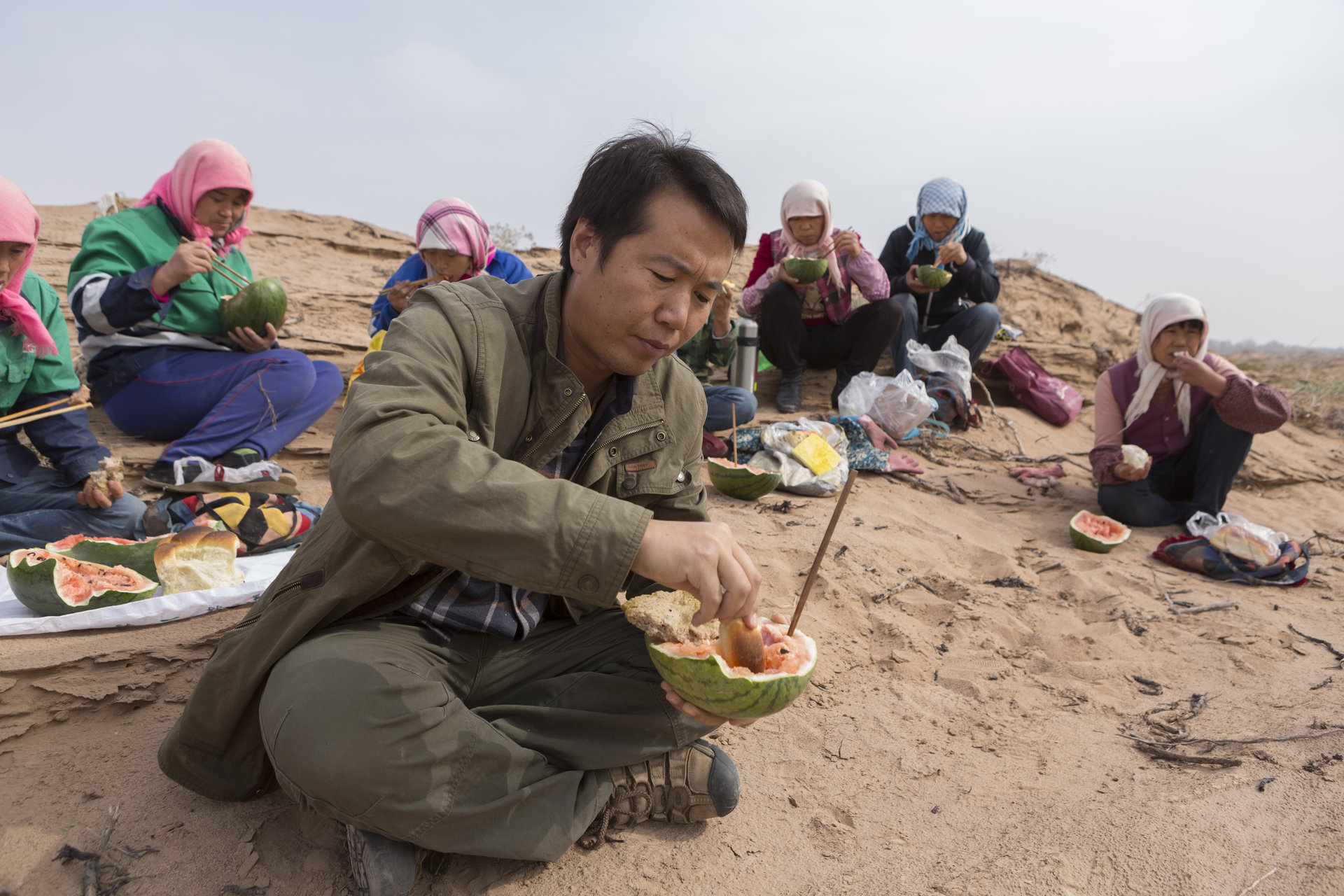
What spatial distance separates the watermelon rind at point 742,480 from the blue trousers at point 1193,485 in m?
2.74

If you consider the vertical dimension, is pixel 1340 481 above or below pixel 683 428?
below

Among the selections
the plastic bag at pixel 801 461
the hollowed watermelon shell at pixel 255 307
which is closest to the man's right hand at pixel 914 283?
the plastic bag at pixel 801 461

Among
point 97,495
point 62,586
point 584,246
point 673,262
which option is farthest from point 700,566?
point 97,495

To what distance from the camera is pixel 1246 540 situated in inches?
189

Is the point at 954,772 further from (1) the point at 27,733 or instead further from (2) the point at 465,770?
(1) the point at 27,733

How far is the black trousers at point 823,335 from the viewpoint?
23.6 feet

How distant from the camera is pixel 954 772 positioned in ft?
8.68

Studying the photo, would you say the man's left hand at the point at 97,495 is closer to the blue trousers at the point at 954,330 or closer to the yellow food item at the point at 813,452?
the yellow food item at the point at 813,452

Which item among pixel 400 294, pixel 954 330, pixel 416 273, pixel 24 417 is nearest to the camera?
pixel 24 417

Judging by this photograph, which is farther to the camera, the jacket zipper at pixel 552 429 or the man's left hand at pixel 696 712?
the jacket zipper at pixel 552 429

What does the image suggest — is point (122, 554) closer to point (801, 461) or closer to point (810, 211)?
point (801, 461)

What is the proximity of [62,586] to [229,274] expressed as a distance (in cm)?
255

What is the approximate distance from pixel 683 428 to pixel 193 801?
73.5 inches

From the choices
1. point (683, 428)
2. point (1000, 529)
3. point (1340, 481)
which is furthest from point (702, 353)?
point (1340, 481)
